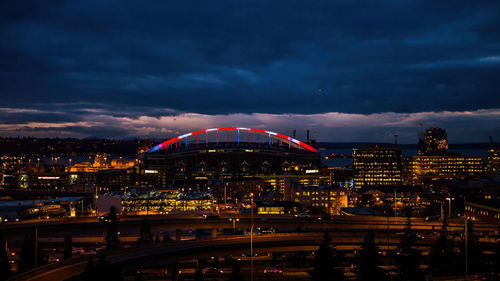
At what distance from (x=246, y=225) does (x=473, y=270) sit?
69.9 ft

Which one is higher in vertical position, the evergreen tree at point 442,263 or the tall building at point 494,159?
the tall building at point 494,159

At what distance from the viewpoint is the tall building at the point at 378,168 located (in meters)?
129

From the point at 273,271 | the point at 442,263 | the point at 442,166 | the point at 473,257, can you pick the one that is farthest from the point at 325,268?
the point at 442,166

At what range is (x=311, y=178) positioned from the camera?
378ft

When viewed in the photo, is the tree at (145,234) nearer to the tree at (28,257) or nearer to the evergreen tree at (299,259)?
the tree at (28,257)

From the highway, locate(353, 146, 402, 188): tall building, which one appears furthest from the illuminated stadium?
the highway

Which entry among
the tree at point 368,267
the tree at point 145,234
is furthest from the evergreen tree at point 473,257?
the tree at point 145,234

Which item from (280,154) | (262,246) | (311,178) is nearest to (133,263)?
(262,246)

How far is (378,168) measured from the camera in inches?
5167

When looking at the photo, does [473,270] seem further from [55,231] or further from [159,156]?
[159,156]

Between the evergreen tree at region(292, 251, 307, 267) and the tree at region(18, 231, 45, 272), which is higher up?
the tree at region(18, 231, 45, 272)

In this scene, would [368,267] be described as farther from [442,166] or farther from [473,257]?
[442,166]

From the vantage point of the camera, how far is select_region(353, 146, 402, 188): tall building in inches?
5079

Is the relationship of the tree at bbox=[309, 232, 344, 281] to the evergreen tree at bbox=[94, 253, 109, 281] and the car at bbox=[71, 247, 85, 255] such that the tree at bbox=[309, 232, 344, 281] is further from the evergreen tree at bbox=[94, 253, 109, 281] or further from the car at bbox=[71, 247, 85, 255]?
Answer: the car at bbox=[71, 247, 85, 255]
